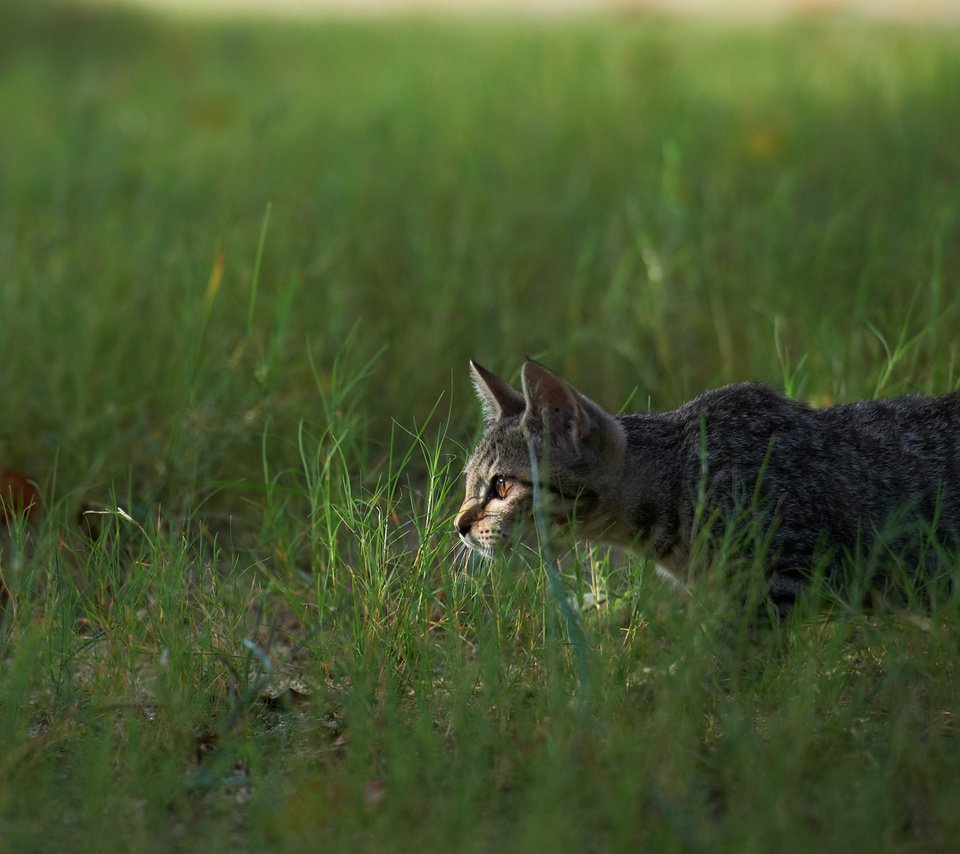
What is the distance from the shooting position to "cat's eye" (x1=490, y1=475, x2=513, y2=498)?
3188 millimetres

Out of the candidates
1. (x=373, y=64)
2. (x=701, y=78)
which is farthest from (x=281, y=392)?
(x=373, y=64)

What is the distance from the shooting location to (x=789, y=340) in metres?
4.52

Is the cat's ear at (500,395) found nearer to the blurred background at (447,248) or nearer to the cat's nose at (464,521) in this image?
the cat's nose at (464,521)

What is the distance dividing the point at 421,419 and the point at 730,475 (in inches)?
59.2

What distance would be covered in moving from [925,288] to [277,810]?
3.22 meters

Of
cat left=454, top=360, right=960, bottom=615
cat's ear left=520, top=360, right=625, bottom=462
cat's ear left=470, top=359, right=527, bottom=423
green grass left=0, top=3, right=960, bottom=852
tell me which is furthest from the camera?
cat's ear left=470, top=359, right=527, bottom=423

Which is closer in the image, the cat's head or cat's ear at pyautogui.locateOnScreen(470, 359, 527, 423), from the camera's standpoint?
the cat's head

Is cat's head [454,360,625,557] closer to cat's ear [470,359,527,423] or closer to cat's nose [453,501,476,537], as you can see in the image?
cat's nose [453,501,476,537]

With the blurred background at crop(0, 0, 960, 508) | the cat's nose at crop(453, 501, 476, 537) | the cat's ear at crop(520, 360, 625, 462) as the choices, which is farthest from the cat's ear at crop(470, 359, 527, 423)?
the blurred background at crop(0, 0, 960, 508)

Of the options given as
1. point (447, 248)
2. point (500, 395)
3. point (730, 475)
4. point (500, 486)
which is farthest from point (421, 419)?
point (730, 475)

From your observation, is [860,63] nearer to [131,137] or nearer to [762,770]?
[131,137]

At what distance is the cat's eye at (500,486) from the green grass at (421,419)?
0.16 m

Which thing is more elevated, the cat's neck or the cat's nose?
the cat's neck

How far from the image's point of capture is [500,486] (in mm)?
3201
